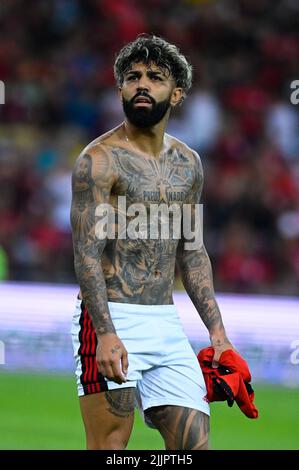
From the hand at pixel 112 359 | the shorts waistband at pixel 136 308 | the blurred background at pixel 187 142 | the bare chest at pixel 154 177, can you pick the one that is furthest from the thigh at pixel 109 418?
the blurred background at pixel 187 142

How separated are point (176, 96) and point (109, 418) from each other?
1527 millimetres

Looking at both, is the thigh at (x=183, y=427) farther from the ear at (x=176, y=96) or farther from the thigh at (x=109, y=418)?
the ear at (x=176, y=96)

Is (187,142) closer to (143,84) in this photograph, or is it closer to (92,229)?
(143,84)

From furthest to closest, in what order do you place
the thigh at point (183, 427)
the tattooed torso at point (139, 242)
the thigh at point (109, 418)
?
the tattooed torso at point (139, 242) < the thigh at point (183, 427) < the thigh at point (109, 418)

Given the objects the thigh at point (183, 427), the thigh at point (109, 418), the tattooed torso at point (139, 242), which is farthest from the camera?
the tattooed torso at point (139, 242)

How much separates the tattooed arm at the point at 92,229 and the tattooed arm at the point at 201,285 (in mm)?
572

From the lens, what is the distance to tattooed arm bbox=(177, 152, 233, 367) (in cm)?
556

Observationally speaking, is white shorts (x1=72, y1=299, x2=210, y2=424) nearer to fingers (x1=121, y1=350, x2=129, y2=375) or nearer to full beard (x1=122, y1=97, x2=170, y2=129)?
fingers (x1=121, y1=350, x2=129, y2=375)

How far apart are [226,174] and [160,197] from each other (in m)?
8.84

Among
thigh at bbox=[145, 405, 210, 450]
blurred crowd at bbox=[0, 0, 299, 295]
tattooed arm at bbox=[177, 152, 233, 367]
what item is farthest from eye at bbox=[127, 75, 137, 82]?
blurred crowd at bbox=[0, 0, 299, 295]

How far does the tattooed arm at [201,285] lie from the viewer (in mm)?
5559

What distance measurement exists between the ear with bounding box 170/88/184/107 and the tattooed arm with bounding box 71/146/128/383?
449 millimetres

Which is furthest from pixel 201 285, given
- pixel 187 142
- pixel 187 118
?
pixel 187 118

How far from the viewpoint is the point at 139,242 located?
540 centimetres
